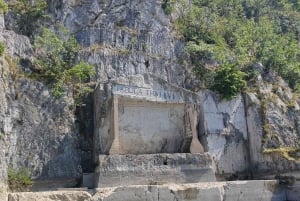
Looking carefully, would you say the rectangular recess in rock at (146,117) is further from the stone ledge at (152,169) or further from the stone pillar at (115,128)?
the stone ledge at (152,169)

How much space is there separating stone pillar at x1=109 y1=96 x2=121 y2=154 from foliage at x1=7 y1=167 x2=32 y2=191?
4375 mm

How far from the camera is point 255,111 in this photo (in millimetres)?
27000

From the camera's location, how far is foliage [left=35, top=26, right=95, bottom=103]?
2308cm

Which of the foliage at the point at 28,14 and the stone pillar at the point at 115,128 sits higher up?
the foliage at the point at 28,14

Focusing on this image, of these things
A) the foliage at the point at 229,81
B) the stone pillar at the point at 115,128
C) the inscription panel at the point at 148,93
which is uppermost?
Result: the foliage at the point at 229,81

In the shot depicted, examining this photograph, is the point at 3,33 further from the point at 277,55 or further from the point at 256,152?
the point at 277,55

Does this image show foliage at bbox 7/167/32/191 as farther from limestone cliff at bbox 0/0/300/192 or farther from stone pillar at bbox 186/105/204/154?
stone pillar at bbox 186/105/204/154

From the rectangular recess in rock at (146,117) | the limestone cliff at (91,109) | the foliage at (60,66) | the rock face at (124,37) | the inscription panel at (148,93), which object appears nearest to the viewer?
Answer: the limestone cliff at (91,109)

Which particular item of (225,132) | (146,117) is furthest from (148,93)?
(225,132)

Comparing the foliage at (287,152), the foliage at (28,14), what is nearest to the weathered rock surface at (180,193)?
the foliage at (287,152)

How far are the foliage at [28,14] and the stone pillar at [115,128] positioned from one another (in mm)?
10353

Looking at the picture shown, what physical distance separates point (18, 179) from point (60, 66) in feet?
24.6

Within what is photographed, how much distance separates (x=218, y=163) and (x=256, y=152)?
2.71 m

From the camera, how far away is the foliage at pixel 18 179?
19.1 metres
